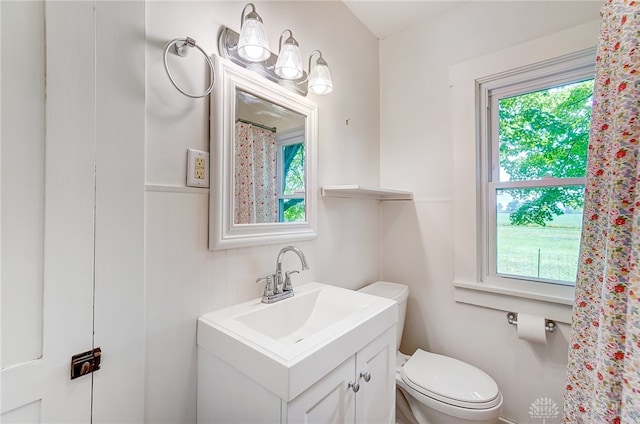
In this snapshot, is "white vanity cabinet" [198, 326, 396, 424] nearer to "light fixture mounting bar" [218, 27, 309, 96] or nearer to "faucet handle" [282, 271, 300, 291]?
"faucet handle" [282, 271, 300, 291]

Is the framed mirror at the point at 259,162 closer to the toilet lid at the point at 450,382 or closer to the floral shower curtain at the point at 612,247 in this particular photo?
the toilet lid at the point at 450,382

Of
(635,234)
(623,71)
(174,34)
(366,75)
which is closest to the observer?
(635,234)

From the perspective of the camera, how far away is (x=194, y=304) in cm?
91

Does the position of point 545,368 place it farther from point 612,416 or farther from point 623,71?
point 623,71

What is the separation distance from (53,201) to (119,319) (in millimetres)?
358

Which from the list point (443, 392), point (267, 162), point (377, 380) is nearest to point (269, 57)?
point (267, 162)

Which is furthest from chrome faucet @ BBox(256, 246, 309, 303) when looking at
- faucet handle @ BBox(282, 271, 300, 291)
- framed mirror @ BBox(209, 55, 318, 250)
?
framed mirror @ BBox(209, 55, 318, 250)

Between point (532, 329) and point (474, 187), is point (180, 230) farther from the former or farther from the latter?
point (532, 329)

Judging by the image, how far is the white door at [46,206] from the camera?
0.59m

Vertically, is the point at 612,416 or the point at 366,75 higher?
the point at 366,75

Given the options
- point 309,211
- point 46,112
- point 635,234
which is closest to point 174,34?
point 46,112

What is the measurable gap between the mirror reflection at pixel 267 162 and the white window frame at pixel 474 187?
0.97 m

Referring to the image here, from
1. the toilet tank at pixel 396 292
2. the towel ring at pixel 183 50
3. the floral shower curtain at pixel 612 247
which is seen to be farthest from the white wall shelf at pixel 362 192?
the floral shower curtain at pixel 612 247

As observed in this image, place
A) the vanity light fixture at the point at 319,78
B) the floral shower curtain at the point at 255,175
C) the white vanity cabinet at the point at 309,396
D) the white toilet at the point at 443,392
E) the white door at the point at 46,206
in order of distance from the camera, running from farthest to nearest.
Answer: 1. the vanity light fixture at the point at 319,78
2. the white toilet at the point at 443,392
3. the floral shower curtain at the point at 255,175
4. the white vanity cabinet at the point at 309,396
5. the white door at the point at 46,206
